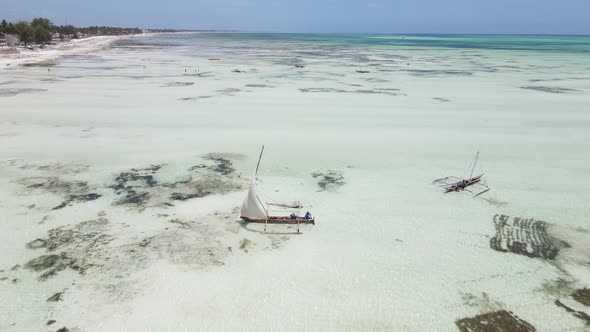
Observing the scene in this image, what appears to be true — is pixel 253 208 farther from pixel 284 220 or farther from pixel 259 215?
pixel 284 220

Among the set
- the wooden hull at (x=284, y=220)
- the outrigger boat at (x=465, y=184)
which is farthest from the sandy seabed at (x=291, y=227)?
the outrigger boat at (x=465, y=184)

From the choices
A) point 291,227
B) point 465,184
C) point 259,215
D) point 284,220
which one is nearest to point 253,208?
point 259,215

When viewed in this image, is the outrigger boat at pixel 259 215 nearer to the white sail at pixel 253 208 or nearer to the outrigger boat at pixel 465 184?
the white sail at pixel 253 208

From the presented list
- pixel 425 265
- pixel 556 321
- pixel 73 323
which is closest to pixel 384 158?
pixel 425 265

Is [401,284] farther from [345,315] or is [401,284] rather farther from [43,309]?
[43,309]

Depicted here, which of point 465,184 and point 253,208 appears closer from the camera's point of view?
point 253,208

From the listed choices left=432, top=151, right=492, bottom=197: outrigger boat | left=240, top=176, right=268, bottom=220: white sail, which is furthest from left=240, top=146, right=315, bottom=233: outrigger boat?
left=432, top=151, right=492, bottom=197: outrigger boat
